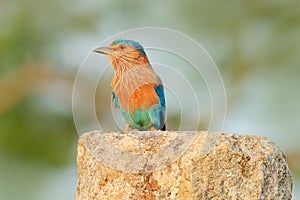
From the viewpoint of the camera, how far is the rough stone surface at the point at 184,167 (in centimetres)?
243

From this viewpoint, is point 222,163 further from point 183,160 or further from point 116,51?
point 116,51

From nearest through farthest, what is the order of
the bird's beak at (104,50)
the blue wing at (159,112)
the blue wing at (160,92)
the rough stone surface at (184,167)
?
the rough stone surface at (184,167) → the blue wing at (159,112) → the blue wing at (160,92) → the bird's beak at (104,50)

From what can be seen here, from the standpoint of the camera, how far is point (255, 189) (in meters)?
2.50

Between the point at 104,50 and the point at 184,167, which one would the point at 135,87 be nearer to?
the point at 104,50

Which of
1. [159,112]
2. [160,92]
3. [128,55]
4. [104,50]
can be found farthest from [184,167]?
[104,50]

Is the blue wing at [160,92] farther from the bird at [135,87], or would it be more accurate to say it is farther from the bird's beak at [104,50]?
the bird's beak at [104,50]

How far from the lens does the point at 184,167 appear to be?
7.93 feet

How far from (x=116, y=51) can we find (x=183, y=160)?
116cm

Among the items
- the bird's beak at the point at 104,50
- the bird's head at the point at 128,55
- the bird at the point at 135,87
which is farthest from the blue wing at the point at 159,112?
the bird's beak at the point at 104,50

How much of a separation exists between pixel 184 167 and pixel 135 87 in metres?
0.97

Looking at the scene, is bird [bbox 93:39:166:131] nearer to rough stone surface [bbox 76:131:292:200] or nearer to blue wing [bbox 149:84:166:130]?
blue wing [bbox 149:84:166:130]

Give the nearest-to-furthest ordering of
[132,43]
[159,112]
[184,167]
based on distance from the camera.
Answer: [184,167] → [159,112] → [132,43]

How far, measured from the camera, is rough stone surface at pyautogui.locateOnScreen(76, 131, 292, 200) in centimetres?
243

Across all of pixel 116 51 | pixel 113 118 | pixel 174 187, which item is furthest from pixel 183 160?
pixel 116 51
